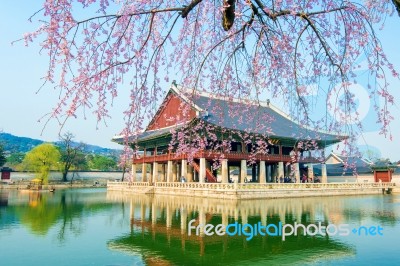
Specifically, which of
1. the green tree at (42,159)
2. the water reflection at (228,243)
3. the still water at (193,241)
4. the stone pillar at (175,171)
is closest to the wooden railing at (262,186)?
the stone pillar at (175,171)

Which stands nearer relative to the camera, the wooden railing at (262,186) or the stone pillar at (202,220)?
the stone pillar at (202,220)

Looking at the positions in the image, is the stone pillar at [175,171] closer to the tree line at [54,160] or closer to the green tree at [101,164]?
the tree line at [54,160]

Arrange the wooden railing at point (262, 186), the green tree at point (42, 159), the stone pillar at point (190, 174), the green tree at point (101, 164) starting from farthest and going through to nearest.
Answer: the green tree at point (101, 164) → the green tree at point (42, 159) → the stone pillar at point (190, 174) → the wooden railing at point (262, 186)

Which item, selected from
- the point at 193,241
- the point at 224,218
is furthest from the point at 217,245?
the point at 224,218

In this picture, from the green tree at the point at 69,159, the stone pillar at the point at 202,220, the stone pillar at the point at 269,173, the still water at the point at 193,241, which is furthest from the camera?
the green tree at the point at 69,159

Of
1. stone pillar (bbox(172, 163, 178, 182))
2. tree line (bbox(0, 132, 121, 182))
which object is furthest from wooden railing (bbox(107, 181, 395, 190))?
tree line (bbox(0, 132, 121, 182))

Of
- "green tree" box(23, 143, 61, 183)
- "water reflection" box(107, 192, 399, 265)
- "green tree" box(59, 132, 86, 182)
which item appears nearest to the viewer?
"water reflection" box(107, 192, 399, 265)

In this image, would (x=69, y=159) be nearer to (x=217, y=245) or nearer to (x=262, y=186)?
(x=262, y=186)

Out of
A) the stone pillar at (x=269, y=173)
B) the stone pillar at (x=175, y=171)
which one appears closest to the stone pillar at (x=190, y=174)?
the stone pillar at (x=175, y=171)

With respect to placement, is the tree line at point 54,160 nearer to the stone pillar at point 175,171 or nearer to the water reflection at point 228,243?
the stone pillar at point 175,171

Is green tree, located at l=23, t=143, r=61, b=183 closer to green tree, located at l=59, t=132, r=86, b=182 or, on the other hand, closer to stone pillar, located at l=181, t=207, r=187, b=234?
green tree, located at l=59, t=132, r=86, b=182

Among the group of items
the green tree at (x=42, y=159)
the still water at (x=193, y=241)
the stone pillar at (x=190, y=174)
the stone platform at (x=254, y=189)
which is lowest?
the still water at (x=193, y=241)

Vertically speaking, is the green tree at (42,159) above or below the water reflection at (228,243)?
above

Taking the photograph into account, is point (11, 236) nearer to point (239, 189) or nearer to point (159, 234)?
point (159, 234)
